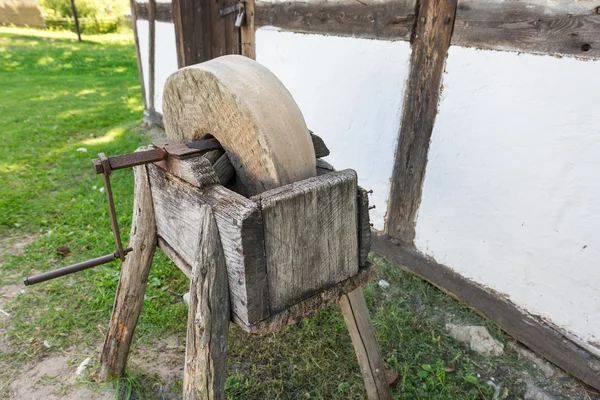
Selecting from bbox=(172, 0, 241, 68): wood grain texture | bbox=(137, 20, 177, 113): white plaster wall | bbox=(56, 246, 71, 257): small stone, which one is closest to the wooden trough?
bbox=(56, 246, 71, 257): small stone

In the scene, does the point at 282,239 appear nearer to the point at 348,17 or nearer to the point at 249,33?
the point at 348,17

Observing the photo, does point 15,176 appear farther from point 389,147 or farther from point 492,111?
point 492,111

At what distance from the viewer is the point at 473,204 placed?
2.53 m

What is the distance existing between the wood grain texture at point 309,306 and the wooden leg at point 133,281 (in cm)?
77

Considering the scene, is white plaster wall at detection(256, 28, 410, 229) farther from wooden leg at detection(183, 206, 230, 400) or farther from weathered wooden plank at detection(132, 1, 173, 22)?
weathered wooden plank at detection(132, 1, 173, 22)

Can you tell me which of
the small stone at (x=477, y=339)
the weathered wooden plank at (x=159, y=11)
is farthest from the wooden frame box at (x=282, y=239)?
the weathered wooden plank at (x=159, y=11)

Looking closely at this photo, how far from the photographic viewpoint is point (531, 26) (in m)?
2.07

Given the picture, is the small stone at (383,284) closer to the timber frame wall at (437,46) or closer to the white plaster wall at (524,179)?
the timber frame wall at (437,46)

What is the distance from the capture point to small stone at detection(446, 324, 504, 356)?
246cm

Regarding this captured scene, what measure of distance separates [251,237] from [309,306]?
15.1 inches

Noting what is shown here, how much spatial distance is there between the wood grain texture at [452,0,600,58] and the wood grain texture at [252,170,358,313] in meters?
1.44

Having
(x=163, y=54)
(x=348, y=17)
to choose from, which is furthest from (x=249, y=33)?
(x=163, y=54)

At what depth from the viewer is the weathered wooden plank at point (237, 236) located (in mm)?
1157

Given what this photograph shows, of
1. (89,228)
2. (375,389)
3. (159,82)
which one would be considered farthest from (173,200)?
(159,82)
